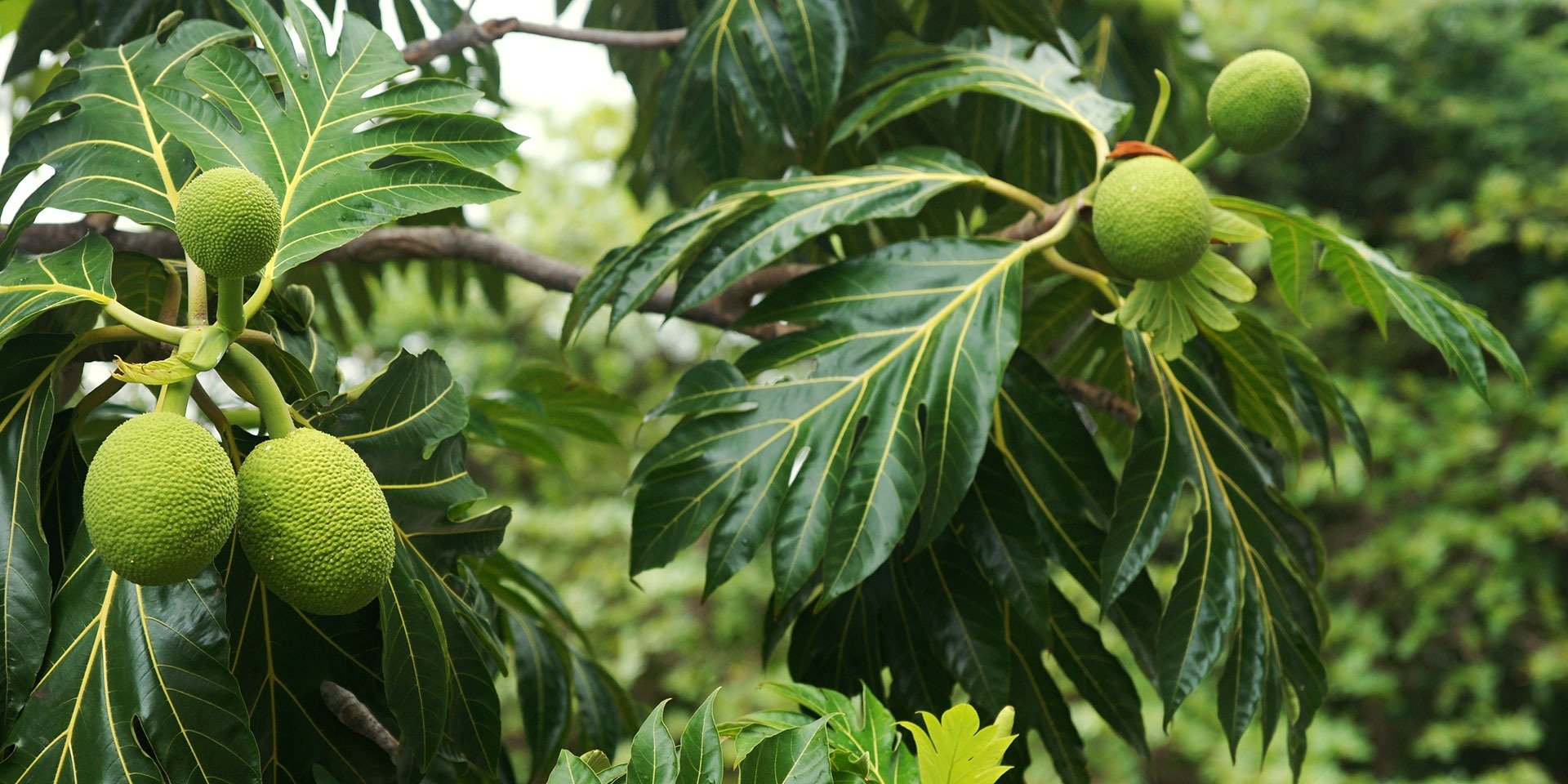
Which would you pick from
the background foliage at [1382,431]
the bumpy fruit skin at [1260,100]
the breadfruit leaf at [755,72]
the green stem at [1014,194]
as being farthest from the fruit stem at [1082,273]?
the background foliage at [1382,431]

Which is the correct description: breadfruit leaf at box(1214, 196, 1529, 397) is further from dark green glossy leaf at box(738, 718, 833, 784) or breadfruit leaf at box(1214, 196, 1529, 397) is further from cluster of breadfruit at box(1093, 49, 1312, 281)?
dark green glossy leaf at box(738, 718, 833, 784)

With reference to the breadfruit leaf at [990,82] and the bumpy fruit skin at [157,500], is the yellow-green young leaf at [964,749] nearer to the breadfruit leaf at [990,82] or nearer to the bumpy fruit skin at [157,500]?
the bumpy fruit skin at [157,500]

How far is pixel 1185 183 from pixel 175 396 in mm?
864

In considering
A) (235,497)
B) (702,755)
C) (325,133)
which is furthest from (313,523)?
(325,133)

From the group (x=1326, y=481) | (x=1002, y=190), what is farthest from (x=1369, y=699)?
(x=1002, y=190)

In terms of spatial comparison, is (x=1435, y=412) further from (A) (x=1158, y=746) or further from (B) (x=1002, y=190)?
(B) (x=1002, y=190)

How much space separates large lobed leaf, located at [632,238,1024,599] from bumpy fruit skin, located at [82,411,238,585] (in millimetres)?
511

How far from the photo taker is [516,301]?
5.10m

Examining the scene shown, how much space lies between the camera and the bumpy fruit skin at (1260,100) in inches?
47.1

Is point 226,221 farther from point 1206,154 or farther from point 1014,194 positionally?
point 1206,154

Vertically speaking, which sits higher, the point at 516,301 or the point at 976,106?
the point at 976,106

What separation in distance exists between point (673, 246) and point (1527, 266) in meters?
4.52

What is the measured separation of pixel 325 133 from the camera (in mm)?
992

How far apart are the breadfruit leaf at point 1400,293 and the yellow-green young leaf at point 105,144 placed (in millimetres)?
988
